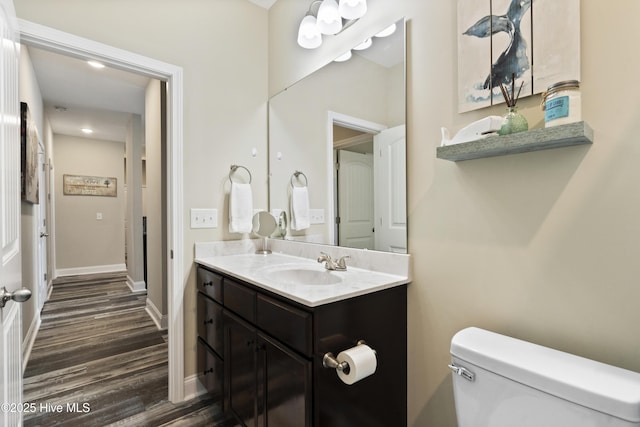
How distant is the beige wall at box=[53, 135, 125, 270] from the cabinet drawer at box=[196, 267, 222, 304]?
191 inches

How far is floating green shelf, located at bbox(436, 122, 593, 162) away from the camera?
838 millimetres

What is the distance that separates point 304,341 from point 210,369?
1.04 metres

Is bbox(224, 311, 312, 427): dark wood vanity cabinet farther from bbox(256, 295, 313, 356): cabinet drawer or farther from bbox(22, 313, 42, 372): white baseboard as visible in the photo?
bbox(22, 313, 42, 372): white baseboard

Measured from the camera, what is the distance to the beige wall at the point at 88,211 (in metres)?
5.21

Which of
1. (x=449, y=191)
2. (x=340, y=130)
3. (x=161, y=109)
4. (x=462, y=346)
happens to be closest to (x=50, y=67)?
(x=161, y=109)

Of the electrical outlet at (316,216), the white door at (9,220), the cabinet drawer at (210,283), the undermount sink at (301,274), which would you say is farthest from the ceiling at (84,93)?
the undermount sink at (301,274)

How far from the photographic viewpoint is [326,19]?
5.59 ft

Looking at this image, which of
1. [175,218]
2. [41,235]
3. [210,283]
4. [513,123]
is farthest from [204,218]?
[41,235]

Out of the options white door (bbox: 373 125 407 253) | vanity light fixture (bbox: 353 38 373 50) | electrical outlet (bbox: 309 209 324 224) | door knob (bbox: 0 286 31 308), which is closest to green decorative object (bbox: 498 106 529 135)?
white door (bbox: 373 125 407 253)

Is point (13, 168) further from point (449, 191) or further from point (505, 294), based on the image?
point (505, 294)

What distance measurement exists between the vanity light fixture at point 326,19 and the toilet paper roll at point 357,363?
5.20 ft

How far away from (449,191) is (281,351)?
91 centimetres

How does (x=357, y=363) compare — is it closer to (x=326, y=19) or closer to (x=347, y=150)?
(x=347, y=150)

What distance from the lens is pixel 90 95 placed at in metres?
3.59
